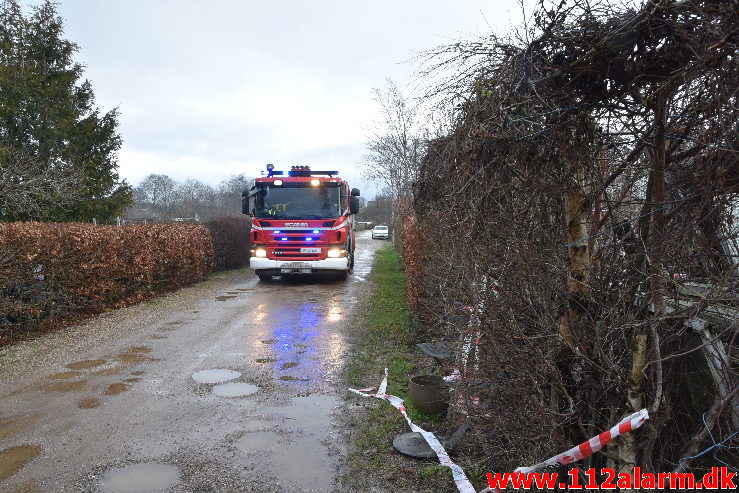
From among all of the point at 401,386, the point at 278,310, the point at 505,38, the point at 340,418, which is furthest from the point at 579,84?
the point at 278,310

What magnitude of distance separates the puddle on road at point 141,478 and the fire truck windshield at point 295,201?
1029 centimetres

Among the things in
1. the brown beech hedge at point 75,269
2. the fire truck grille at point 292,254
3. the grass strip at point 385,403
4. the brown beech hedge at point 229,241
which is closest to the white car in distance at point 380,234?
the brown beech hedge at point 229,241

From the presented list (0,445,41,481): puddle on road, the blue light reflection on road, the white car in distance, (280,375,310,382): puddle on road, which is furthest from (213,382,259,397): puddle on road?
the white car in distance

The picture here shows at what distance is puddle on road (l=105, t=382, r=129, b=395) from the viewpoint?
5.55m

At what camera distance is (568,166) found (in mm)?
2695

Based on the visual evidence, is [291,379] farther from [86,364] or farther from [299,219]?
[299,219]

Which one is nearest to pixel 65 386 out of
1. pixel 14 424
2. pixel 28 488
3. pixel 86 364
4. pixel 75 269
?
pixel 86 364

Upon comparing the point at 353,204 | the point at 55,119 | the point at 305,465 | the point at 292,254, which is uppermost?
the point at 55,119

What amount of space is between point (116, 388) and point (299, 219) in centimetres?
849

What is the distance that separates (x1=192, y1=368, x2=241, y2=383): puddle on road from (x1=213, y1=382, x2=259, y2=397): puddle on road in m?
0.23

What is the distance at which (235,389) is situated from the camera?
5711 mm

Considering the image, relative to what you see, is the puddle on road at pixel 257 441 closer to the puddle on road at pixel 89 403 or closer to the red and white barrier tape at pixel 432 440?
the red and white barrier tape at pixel 432 440

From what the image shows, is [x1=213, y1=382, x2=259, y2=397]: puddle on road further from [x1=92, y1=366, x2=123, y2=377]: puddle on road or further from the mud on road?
[x1=92, y1=366, x2=123, y2=377]: puddle on road

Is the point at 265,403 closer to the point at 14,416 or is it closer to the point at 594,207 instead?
the point at 14,416
